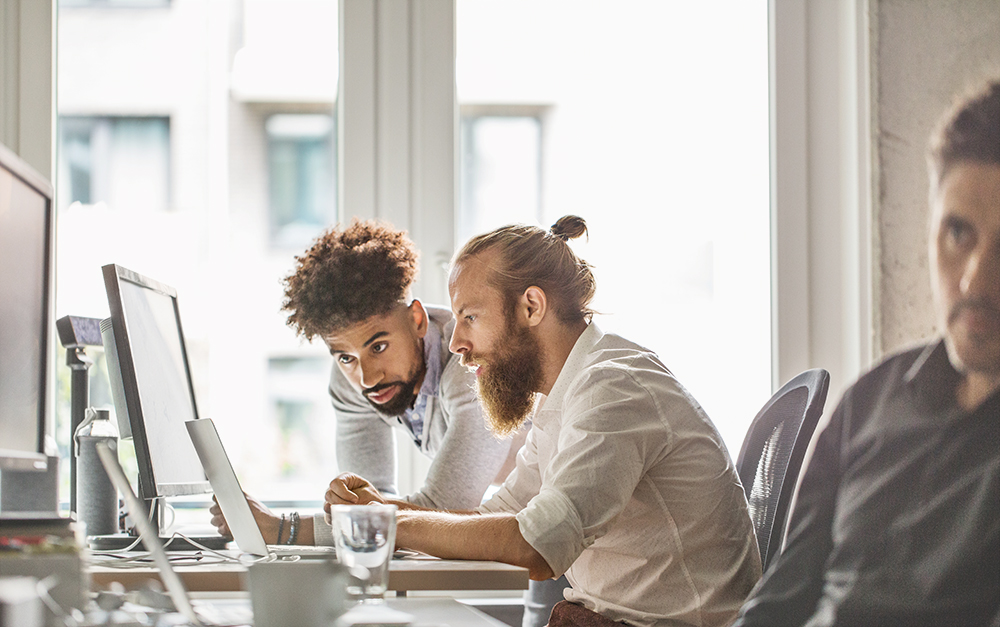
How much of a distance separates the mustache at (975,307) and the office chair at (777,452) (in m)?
0.31

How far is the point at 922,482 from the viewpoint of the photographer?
1.03 meters

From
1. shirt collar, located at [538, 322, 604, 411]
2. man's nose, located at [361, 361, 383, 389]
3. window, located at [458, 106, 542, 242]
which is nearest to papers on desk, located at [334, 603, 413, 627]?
shirt collar, located at [538, 322, 604, 411]

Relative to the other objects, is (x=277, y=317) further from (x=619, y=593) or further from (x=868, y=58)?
(x=868, y=58)

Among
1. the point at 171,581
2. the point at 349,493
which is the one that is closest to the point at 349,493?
the point at 349,493

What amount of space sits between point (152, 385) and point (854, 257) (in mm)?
1820

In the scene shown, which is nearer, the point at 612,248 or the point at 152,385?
the point at 152,385

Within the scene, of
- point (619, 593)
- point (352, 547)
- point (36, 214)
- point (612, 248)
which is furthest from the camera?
point (612, 248)

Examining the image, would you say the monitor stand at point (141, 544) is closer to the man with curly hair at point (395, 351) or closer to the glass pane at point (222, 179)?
the man with curly hair at point (395, 351)

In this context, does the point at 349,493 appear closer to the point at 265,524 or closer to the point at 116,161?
the point at 265,524

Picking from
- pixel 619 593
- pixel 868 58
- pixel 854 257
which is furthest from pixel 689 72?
pixel 619 593

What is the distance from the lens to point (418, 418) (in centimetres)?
217

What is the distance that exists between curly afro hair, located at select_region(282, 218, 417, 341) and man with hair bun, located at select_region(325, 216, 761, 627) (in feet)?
1.06

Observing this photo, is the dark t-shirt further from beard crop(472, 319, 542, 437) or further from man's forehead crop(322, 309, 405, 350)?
man's forehead crop(322, 309, 405, 350)

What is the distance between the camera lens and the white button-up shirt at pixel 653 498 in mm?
1312
